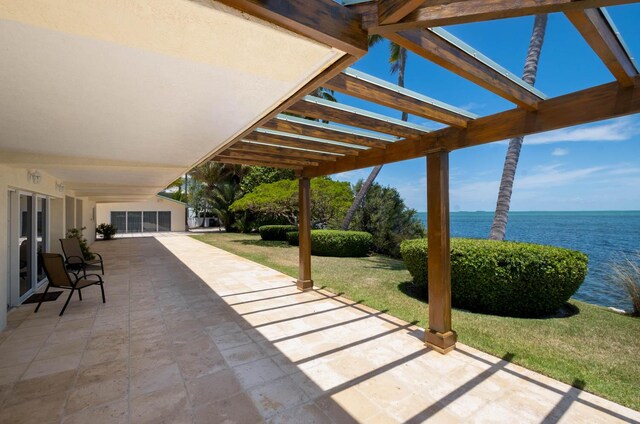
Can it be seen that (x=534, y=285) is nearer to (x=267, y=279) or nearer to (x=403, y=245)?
(x=403, y=245)

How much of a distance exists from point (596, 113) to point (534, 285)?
3.54m

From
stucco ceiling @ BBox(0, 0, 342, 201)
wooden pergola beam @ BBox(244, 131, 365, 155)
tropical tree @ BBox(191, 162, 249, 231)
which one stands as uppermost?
tropical tree @ BBox(191, 162, 249, 231)

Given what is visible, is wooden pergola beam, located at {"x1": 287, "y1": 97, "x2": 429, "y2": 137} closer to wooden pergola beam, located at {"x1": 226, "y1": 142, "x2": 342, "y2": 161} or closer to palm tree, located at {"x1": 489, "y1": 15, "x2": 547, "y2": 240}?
wooden pergola beam, located at {"x1": 226, "y1": 142, "x2": 342, "y2": 161}

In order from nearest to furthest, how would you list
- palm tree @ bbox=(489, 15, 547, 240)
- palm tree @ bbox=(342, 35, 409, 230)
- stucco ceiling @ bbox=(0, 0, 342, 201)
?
stucco ceiling @ bbox=(0, 0, 342, 201) → palm tree @ bbox=(489, 15, 547, 240) → palm tree @ bbox=(342, 35, 409, 230)

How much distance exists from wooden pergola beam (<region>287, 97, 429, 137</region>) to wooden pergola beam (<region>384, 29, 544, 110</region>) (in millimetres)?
1149

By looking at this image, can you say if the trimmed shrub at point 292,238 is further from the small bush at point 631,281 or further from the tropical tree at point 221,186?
the small bush at point 631,281

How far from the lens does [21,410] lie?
2.55 meters

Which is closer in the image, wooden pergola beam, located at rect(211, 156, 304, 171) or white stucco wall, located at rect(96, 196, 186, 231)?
wooden pergola beam, located at rect(211, 156, 304, 171)

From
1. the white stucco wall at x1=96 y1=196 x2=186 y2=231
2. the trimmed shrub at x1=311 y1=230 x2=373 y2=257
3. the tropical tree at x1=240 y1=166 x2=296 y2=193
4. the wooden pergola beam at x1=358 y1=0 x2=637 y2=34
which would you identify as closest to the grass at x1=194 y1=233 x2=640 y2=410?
the wooden pergola beam at x1=358 y1=0 x2=637 y2=34

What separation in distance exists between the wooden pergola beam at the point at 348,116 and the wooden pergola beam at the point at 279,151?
1.56 meters

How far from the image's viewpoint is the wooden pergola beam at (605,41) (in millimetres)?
1617

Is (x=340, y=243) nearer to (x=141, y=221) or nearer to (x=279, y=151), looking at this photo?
(x=279, y=151)

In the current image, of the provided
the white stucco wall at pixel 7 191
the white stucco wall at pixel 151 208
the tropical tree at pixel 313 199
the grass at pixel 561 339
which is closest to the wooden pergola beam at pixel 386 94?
the grass at pixel 561 339

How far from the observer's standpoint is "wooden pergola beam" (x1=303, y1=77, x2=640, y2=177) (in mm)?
2387
